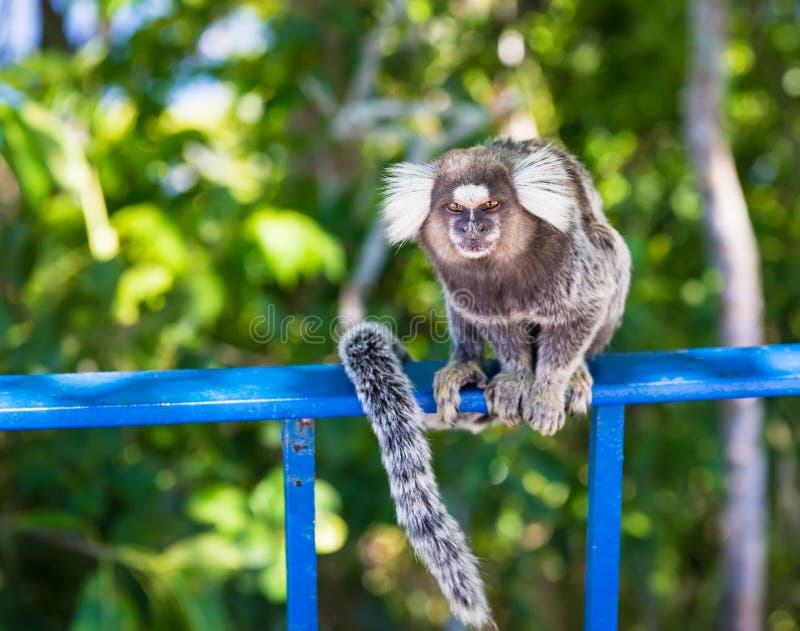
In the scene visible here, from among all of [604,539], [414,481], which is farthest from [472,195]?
[604,539]

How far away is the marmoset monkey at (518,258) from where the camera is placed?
162 centimetres

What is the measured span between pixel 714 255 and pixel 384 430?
5.18 ft

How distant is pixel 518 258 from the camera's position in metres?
1.68

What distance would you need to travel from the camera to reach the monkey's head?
1.61 meters

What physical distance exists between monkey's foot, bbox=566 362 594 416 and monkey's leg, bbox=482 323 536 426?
0.10m

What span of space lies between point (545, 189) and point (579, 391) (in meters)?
0.41

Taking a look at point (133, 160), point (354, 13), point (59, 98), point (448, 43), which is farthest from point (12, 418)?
point (448, 43)

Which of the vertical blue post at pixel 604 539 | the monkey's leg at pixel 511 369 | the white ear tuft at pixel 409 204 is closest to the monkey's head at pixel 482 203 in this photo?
Result: the white ear tuft at pixel 409 204

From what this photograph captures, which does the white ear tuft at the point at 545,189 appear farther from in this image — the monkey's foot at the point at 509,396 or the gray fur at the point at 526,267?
the monkey's foot at the point at 509,396

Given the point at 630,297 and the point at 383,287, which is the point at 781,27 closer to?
the point at 630,297

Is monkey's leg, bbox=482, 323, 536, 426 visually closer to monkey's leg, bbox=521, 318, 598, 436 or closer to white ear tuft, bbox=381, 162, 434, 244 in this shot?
monkey's leg, bbox=521, 318, 598, 436

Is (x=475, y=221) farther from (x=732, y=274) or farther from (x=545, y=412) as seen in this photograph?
(x=732, y=274)

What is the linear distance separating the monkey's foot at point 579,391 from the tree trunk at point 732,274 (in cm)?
102

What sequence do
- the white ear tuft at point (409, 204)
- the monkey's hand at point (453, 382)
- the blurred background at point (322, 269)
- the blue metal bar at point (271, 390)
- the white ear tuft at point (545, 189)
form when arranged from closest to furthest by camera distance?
the blue metal bar at point (271, 390) < the monkey's hand at point (453, 382) < the white ear tuft at point (545, 189) < the white ear tuft at point (409, 204) < the blurred background at point (322, 269)
